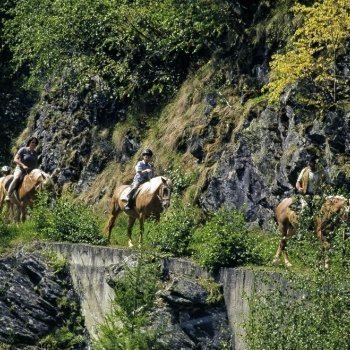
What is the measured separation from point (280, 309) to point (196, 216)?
484 inches

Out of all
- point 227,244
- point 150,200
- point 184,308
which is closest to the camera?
point 227,244

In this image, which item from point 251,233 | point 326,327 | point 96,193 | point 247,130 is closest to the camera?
point 326,327

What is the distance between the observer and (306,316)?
2200 cm

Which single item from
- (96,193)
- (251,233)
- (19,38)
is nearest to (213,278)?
(251,233)

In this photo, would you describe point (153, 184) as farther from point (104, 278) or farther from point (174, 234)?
point (104, 278)

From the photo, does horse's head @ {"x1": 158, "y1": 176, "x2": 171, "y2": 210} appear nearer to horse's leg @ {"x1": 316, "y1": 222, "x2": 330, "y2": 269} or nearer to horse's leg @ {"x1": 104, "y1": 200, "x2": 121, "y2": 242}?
horse's leg @ {"x1": 104, "y1": 200, "x2": 121, "y2": 242}

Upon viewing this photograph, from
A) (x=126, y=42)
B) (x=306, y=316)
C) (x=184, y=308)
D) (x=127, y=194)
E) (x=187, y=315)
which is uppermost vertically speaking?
(x=126, y=42)

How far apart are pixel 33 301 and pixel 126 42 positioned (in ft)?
37.2

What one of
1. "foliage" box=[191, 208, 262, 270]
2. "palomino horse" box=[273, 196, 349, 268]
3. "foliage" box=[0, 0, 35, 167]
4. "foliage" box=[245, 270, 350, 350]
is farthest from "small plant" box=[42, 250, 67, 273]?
"foliage" box=[0, 0, 35, 167]

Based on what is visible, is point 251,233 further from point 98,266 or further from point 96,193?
point 96,193

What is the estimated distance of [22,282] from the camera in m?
35.5

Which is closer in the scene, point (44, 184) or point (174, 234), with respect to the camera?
point (174, 234)

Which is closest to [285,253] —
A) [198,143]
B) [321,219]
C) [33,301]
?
[321,219]

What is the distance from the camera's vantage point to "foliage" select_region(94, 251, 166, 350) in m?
28.5
